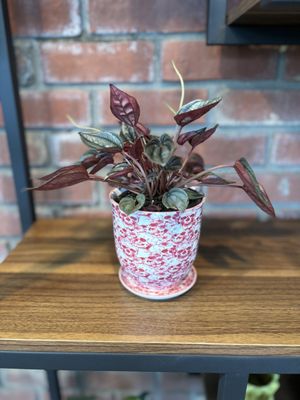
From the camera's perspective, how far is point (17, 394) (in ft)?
3.49

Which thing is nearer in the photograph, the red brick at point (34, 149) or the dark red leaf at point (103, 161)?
the dark red leaf at point (103, 161)

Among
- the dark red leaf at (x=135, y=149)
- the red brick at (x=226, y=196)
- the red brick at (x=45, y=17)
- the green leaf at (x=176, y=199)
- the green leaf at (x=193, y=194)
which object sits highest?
the red brick at (x=45, y=17)

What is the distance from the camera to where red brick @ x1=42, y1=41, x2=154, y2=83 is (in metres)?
0.73

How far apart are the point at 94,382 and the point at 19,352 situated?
67cm

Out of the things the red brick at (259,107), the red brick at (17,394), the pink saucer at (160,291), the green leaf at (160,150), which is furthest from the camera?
the red brick at (17,394)

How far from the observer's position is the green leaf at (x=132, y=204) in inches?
17.7

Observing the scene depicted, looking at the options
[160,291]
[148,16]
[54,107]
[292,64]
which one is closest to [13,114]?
[54,107]

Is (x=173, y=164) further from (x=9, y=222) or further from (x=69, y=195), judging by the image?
(x=9, y=222)

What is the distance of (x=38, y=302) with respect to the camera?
0.53 m

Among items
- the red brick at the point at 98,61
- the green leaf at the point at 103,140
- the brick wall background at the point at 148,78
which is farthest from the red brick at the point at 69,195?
the green leaf at the point at 103,140

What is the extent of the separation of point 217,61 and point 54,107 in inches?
14.2

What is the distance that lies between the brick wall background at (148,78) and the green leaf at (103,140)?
30cm

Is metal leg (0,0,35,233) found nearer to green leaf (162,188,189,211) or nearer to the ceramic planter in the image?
green leaf (162,188,189,211)

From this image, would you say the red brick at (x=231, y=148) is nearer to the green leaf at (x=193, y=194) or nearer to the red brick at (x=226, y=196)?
the red brick at (x=226, y=196)
